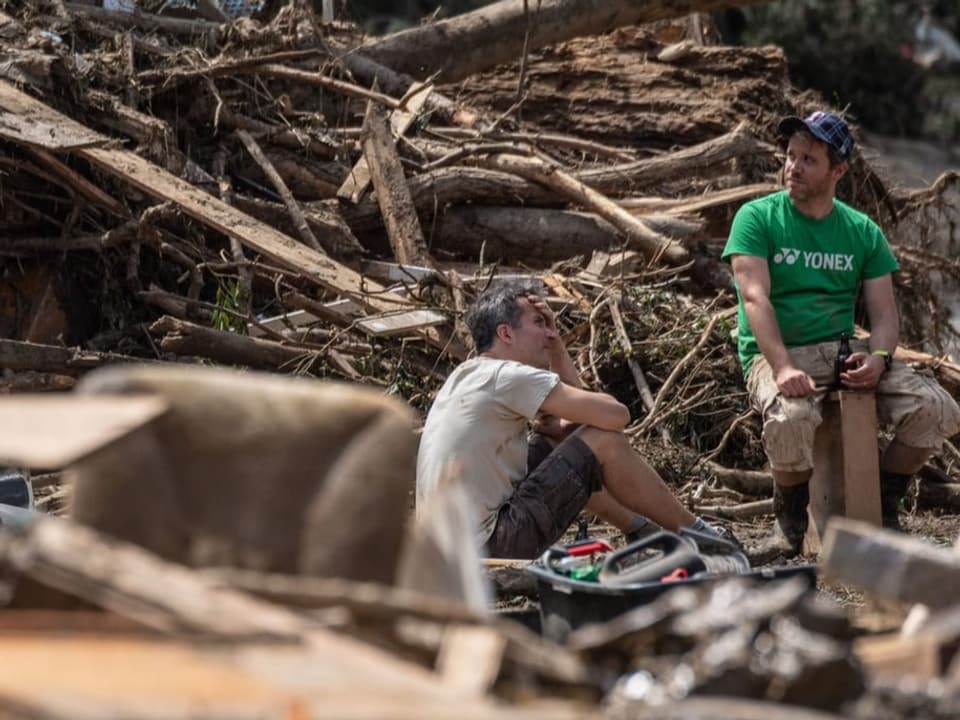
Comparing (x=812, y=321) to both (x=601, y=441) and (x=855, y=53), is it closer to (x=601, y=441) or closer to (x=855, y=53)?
(x=601, y=441)

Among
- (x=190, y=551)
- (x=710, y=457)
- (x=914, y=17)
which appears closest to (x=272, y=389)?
(x=190, y=551)

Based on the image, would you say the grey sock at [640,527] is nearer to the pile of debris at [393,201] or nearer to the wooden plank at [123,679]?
the pile of debris at [393,201]

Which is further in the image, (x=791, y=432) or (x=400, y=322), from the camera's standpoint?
(x=400, y=322)

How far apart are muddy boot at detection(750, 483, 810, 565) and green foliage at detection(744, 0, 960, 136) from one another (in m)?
14.0

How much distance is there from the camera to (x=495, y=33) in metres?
10.6

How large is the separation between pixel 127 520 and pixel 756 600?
111 cm

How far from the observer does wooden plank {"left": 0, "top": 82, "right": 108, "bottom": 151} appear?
8065 millimetres

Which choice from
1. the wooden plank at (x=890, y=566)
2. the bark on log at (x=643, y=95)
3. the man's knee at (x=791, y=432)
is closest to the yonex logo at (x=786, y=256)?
the man's knee at (x=791, y=432)

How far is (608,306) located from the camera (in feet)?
26.6

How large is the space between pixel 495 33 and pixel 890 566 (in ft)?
25.6

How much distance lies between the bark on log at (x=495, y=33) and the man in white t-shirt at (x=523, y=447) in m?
4.47

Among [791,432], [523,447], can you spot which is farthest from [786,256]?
[523,447]

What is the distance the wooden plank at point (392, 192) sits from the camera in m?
8.57

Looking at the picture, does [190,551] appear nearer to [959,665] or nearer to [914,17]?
[959,665]
